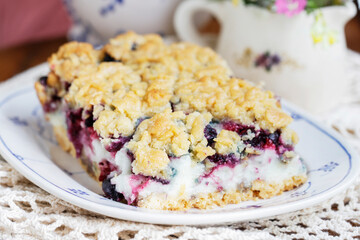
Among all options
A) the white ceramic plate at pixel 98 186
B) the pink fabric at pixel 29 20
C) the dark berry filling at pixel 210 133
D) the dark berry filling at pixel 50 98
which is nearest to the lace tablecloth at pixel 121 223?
the white ceramic plate at pixel 98 186

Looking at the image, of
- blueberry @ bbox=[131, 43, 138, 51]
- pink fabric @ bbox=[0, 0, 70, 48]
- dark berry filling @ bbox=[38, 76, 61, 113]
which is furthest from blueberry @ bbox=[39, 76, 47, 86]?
pink fabric @ bbox=[0, 0, 70, 48]

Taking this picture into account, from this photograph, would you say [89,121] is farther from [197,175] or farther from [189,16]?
[189,16]

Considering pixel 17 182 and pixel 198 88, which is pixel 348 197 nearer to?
pixel 198 88

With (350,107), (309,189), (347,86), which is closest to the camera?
(309,189)

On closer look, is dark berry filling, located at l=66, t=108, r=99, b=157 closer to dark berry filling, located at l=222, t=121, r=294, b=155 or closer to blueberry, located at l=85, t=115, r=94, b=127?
blueberry, located at l=85, t=115, r=94, b=127

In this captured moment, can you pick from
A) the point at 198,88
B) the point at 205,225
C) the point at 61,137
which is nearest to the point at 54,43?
the point at 61,137

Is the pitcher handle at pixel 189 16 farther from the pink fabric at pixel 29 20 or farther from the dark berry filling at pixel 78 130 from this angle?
the pink fabric at pixel 29 20
